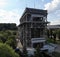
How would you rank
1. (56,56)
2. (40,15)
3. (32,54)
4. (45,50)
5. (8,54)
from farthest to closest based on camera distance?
(40,15) → (45,50) → (32,54) → (56,56) → (8,54)

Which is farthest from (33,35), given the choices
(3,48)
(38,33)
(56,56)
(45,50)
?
(3,48)

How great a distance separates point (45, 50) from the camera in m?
20.7

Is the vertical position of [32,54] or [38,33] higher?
[38,33]

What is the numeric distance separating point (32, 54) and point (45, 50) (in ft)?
9.25

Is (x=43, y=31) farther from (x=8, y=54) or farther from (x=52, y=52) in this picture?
(x=8, y=54)

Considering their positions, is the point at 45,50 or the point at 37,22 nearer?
the point at 45,50

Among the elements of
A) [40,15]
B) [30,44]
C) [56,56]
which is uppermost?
[40,15]

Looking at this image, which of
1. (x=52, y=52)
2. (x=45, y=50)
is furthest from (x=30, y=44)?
(x=52, y=52)

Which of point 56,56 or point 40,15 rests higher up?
point 40,15

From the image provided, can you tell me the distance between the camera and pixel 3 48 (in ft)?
26.6

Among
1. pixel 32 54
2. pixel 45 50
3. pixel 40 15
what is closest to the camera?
pixel 32 54

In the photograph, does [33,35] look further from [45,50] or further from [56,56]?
[56,56]

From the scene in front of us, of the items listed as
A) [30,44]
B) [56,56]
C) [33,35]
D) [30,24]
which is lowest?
[56,56]

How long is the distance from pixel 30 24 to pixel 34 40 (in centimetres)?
300
